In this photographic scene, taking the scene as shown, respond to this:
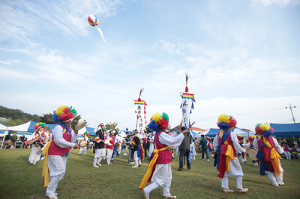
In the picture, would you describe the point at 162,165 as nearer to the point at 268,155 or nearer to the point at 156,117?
the point at 156,117

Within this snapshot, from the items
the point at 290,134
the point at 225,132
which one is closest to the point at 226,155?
the point at 225,132

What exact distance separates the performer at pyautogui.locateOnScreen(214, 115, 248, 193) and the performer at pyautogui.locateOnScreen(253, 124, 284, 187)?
5.36 ft

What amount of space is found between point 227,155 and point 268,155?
2182 millimetres

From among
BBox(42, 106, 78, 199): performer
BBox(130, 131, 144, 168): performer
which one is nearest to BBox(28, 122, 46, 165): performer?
BBox(130, 131, 144, 168): performer

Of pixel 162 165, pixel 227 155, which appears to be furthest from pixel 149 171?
pixel 227 155

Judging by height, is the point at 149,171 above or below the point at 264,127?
below

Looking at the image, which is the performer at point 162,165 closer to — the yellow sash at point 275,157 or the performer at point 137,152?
the yellow sash at point 275,157

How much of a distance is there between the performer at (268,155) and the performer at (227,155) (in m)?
1.63

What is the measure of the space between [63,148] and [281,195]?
5.70 m

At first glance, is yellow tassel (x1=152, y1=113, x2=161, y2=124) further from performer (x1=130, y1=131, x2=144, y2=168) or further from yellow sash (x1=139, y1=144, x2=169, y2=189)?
performer (x1=130, y1=131, x2=144, y2=168)

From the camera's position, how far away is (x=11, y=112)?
257 feet

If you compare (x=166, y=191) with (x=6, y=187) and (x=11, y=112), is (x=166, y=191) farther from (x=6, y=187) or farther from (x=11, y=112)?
(x=11, y=112)

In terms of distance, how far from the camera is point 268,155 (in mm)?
5102

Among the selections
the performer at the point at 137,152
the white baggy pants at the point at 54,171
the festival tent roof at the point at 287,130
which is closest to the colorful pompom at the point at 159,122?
the white baggy pants at the point at 54,171
